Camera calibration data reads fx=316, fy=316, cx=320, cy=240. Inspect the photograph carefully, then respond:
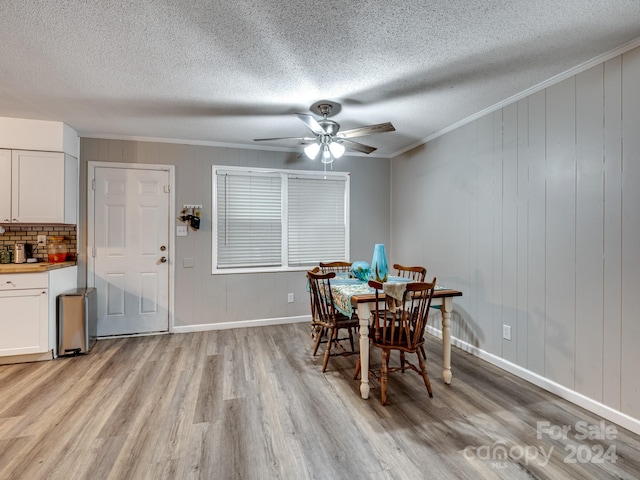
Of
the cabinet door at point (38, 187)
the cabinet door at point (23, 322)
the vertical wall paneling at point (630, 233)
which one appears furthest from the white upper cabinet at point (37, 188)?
the vertical wall paneling at point (630, 233)

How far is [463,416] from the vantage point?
216 centimetres

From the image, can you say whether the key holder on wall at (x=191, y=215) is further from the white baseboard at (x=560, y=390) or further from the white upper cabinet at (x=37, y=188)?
the white baseboard at (x=560, y=390)

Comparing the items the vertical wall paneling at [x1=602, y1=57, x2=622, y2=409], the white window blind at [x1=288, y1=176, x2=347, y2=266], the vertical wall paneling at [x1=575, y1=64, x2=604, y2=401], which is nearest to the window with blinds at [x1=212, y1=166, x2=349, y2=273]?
the white window blind at [x1=288, y1=176, x2=347, y2=266]

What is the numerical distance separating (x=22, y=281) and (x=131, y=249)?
103 cm

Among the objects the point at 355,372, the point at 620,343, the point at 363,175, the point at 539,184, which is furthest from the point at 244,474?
the point at 363,175

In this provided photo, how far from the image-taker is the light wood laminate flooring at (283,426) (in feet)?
5.59

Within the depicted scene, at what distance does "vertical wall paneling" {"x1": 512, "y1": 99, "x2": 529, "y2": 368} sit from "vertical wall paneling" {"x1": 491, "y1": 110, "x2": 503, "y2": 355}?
0.19 m

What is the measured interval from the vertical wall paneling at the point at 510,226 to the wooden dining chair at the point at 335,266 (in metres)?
1.67

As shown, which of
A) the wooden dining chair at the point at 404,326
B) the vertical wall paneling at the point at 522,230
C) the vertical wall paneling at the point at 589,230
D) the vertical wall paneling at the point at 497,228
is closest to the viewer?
the vertical wall paneling at the point at 589,230

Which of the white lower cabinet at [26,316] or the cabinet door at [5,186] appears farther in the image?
the cabinet door at [5,186]

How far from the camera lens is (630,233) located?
78.3 inches

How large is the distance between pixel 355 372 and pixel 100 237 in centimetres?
331

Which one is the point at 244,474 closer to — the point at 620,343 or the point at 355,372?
the point at 355,372

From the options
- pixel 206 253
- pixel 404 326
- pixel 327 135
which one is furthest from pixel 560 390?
pixel 206 253
